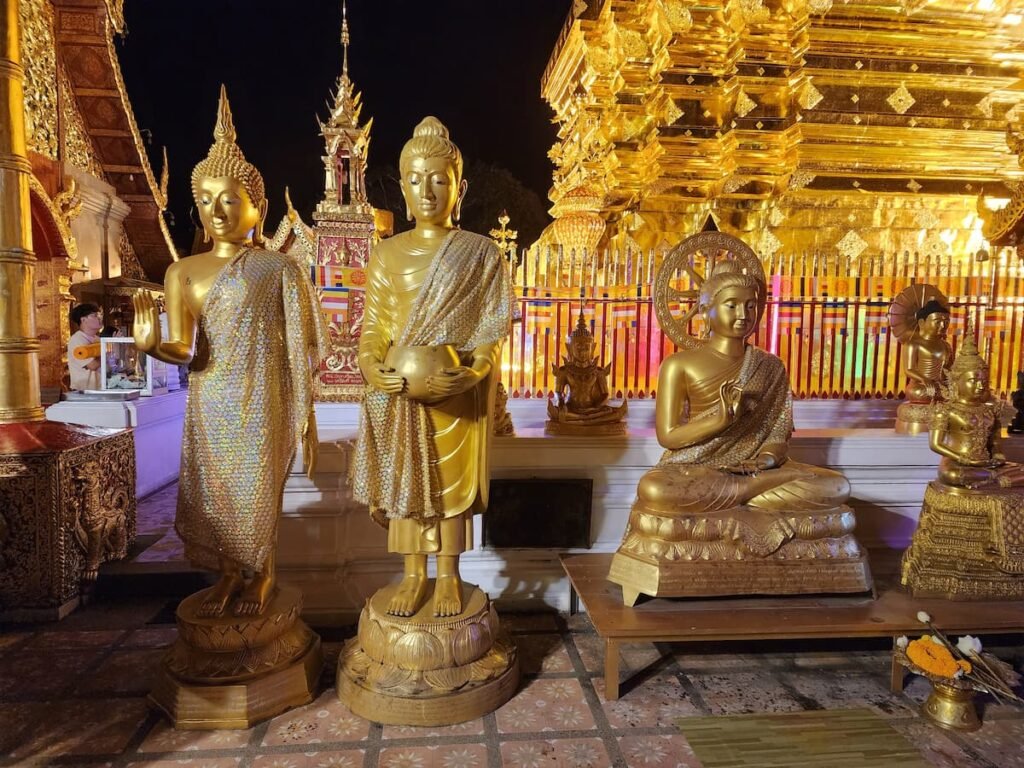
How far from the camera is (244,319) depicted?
2574 millimetres

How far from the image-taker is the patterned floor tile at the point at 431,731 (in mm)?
2590

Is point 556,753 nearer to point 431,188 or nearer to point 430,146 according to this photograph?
point 431,188

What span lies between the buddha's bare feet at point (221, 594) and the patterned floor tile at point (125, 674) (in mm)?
392

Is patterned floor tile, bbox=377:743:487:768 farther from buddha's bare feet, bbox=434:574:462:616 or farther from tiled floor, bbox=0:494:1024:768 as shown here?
buddha's bare feet, bbox=434:574:462:616

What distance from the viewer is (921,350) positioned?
14.9 feet


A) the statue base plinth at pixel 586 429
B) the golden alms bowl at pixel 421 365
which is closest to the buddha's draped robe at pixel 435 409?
the golden alms bowl at pixel 421 365

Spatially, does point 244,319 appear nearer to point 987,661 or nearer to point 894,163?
point 987,661

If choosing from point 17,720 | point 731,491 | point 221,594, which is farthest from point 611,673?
point 17,720

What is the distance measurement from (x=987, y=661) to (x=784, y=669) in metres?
0.84

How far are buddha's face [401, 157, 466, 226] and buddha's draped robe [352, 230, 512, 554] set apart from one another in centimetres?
11

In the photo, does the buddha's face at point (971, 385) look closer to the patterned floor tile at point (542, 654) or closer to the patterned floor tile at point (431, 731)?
the patterned floor tile at point (542, 654)

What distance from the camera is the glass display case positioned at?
18.1ft

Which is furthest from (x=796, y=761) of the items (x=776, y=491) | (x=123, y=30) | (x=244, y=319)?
(x=123, y=30)

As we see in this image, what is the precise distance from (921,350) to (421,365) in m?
3.87
